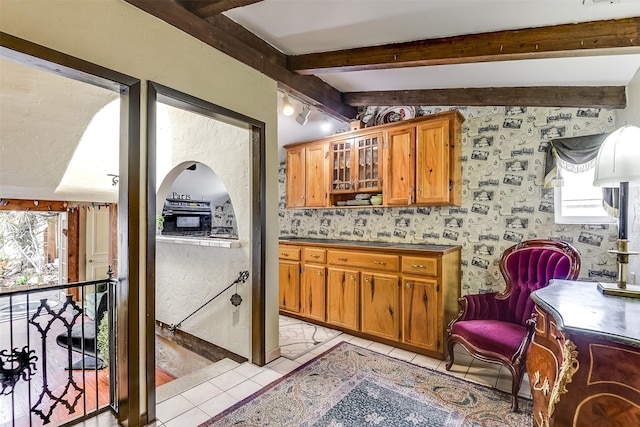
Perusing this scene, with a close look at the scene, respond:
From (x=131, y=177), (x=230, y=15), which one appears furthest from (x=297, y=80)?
(x=131, y=177)

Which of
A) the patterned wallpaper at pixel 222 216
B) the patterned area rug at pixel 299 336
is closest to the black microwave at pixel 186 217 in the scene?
the patterned wallpaper at pixel 222 216

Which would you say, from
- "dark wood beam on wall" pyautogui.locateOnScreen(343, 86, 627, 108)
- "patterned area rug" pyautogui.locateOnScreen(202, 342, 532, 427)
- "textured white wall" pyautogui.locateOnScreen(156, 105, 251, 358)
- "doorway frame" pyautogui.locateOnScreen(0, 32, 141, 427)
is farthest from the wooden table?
"textured white wall" pyautogui.locateOnScreen(156, 105, 251, 358)

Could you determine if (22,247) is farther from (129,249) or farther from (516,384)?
(516,384)

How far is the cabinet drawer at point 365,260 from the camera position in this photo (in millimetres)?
3051

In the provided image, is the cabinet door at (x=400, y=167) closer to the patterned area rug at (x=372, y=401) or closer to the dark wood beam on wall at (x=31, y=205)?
the patterned area rug at (x=372, y=401)

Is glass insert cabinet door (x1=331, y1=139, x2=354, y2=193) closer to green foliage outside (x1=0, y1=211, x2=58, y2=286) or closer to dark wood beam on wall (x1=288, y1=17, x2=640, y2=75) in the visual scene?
dark wood beam on wall (x1=288, y1=17, x2=640, y2=75)

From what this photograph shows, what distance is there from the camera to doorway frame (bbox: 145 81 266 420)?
192 centimetres

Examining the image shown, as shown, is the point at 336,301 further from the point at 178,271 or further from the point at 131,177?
the point at 131,177

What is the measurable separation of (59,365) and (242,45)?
4.18 m

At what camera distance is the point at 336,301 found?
344cm

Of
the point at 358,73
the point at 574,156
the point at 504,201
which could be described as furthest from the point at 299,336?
the point at 574,156

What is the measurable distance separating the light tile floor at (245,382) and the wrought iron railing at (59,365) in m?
0.41

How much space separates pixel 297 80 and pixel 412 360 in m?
2.84

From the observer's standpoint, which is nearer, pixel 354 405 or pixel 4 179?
pixel 354 405
